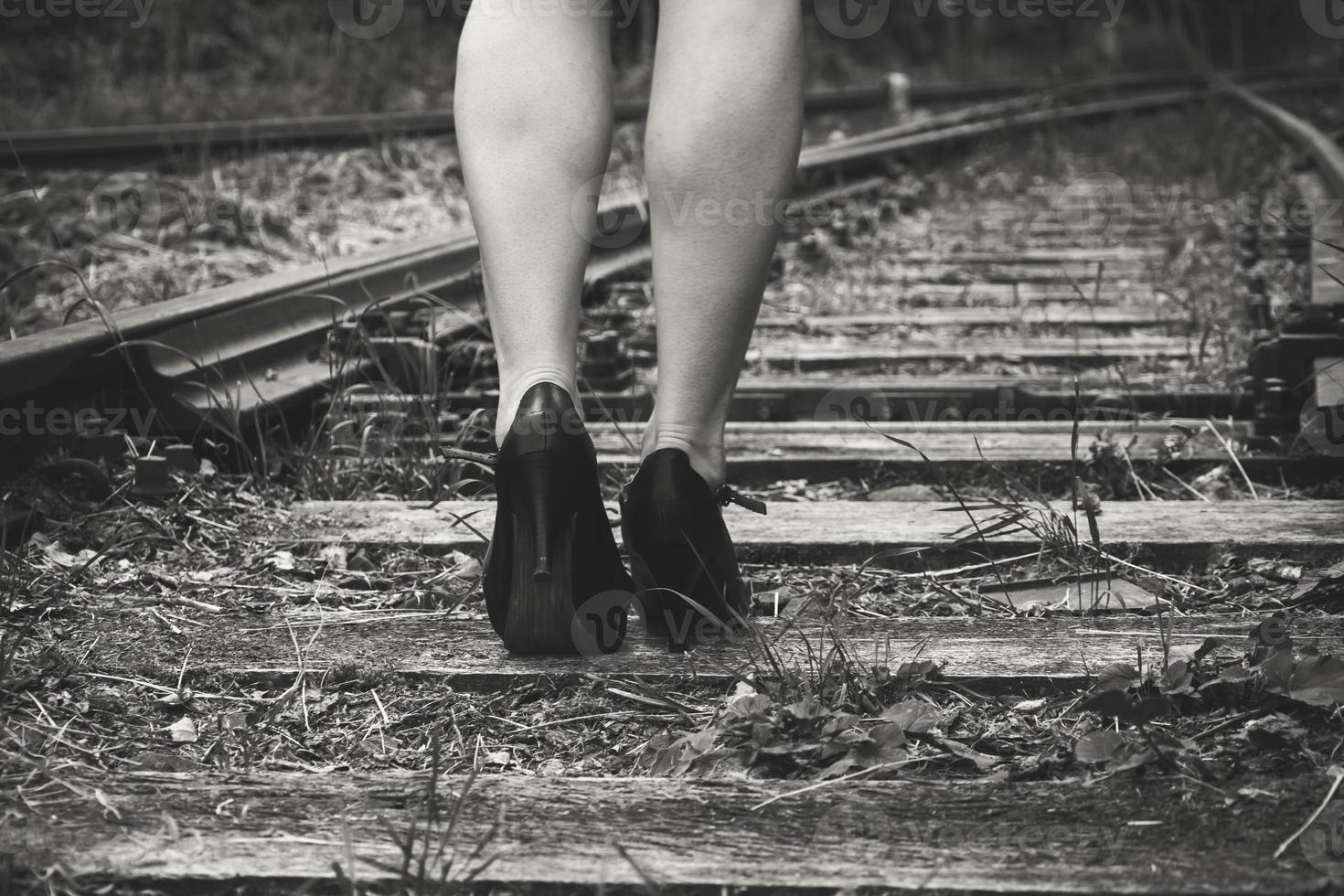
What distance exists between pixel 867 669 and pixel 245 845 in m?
0.63

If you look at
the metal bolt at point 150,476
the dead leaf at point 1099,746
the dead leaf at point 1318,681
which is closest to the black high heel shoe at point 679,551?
the dead leaf at point 1099,746

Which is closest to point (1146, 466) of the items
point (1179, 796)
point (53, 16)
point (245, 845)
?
point (1179, 796)

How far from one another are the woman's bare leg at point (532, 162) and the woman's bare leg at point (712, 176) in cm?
8

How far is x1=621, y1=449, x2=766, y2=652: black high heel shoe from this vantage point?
1.45 meters

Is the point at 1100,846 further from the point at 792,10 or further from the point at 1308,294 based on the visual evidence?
the point at 1308,294

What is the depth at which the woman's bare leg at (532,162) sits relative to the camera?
1443 millimetres

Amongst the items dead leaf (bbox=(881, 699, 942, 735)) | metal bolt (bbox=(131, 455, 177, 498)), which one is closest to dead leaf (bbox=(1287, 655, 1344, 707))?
dead leaf (bbox=(881, 699, 942, 735))

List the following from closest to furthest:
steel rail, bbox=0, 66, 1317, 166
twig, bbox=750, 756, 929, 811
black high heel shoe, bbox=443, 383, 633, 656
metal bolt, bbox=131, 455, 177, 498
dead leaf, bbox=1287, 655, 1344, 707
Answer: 1. twig, bbox=750, 756, 929, 811
2. dead leaf, bbox=1287, 655, 1344, 707
3. black high heel shoe, bbox=443, 383, 633, 656
4. metal bolt, bbox=131, 455, 177, 498
5. steel rail, bbox=0, 66, 1317, 166

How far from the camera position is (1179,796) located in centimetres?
104

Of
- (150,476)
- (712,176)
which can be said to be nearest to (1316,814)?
(712,176)

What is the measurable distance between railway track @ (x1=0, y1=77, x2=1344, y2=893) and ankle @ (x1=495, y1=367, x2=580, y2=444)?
255 millimetres

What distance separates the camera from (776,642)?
1.41 meters

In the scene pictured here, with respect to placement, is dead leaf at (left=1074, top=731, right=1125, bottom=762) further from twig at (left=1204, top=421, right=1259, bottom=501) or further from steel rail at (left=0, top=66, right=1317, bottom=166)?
steel rail at (left=0, top=66, right=1317, bottom=166)

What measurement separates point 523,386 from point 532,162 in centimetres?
25
